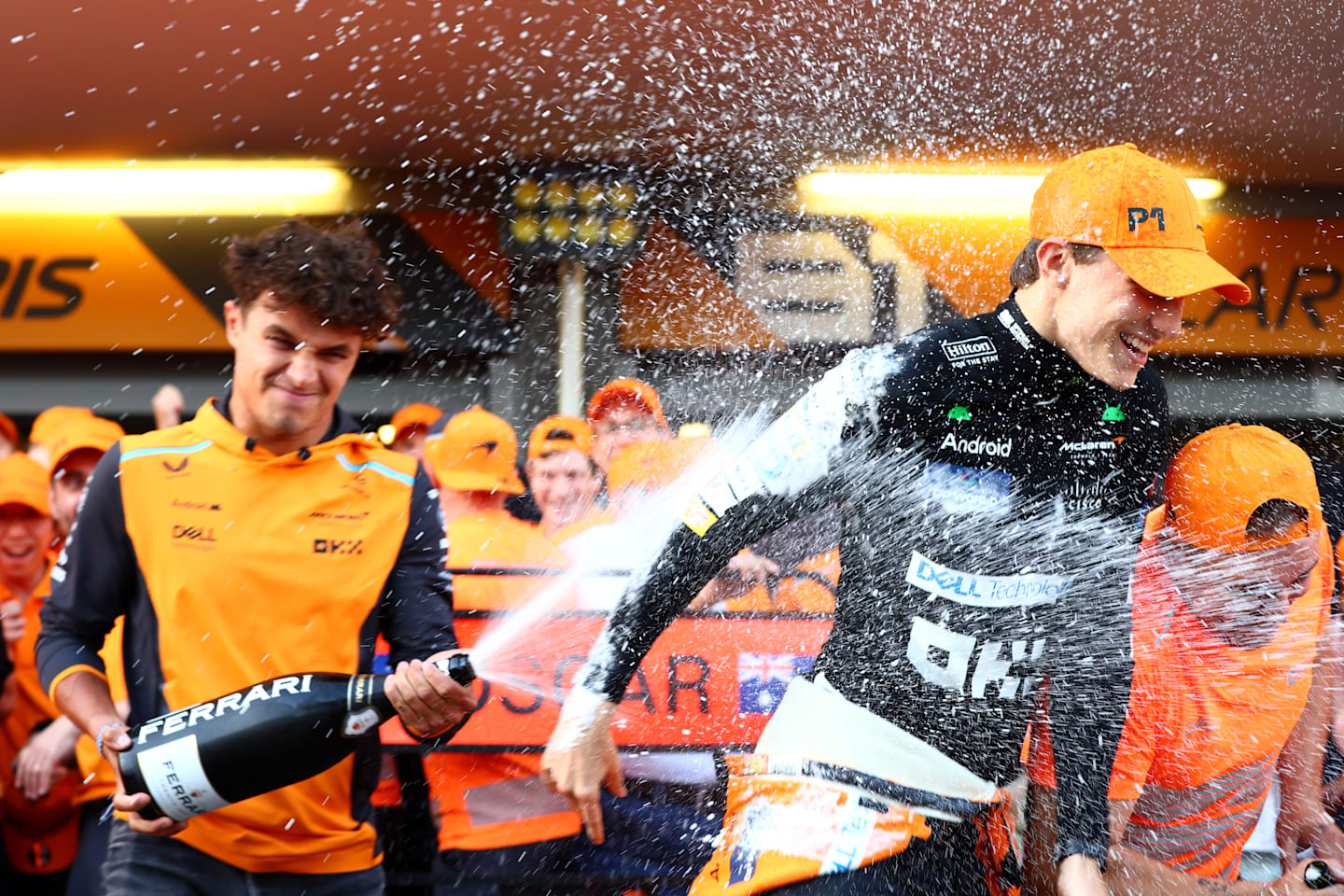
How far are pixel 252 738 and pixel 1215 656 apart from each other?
225cm

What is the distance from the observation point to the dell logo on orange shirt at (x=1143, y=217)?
7.29 ft

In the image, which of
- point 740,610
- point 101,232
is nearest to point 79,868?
point 740,610

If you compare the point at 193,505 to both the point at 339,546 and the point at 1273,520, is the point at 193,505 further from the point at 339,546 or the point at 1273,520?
the point at 1273,520

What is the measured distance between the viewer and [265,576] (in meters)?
2.60

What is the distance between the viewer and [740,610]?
148 inches

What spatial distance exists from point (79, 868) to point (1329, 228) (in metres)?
7.98

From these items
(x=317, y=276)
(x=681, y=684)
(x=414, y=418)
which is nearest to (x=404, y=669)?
(x=317, y=276)

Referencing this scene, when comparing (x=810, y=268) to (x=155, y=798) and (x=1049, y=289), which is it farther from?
(x=155, y=798)

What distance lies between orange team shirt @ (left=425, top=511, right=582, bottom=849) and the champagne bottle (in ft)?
3.20

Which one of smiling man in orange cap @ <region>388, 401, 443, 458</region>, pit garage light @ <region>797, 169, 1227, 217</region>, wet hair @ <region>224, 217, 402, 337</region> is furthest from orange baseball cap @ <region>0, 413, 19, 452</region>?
pit garage light @ <region>797, 169, 1227, 217</region>

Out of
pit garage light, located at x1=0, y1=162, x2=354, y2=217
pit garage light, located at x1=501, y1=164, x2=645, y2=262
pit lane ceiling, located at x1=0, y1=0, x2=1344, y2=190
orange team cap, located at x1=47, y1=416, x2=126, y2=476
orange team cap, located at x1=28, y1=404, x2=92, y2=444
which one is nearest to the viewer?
orange team cap, located at x1=47, y1=416, x2=126, y2=476

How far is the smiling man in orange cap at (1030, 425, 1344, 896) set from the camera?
2762 mm

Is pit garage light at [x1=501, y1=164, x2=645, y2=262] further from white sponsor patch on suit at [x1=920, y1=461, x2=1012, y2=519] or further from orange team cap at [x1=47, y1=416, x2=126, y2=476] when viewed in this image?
white sponsor patch on suit at [x1=920, y1=461, x2=1012, y2=519]

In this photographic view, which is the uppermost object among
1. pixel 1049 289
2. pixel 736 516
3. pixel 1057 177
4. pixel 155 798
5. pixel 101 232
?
Answer: pixel 101 232
